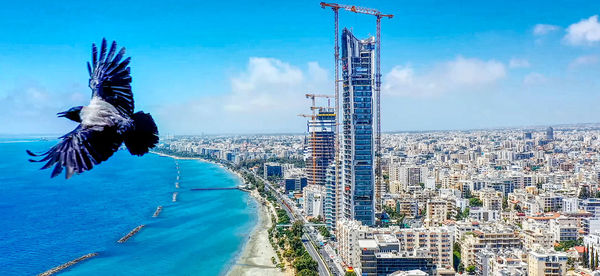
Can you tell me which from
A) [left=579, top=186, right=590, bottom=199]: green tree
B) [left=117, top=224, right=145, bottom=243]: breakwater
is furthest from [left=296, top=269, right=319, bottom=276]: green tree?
[left=579, top=186, right=590, bottom=199]: green tree

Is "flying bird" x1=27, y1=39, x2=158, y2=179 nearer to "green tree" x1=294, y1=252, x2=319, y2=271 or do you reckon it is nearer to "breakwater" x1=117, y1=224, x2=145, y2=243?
"green tree" x1=294, y1=252, x2=319, y2=271

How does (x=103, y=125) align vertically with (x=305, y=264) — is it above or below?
above

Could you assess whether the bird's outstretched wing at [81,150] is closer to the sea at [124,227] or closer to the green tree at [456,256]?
the sea at [124,227]

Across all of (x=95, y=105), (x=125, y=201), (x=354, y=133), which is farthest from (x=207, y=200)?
(x=95, y=105)

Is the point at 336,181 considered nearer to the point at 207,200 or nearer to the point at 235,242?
the point at 235,242

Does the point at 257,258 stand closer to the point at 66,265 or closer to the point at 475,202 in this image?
the point at 66,265

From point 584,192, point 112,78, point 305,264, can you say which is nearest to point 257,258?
point 305,264

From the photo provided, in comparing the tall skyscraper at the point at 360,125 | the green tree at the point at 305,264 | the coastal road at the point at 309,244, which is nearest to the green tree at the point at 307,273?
the green tree at the point at 305,264
